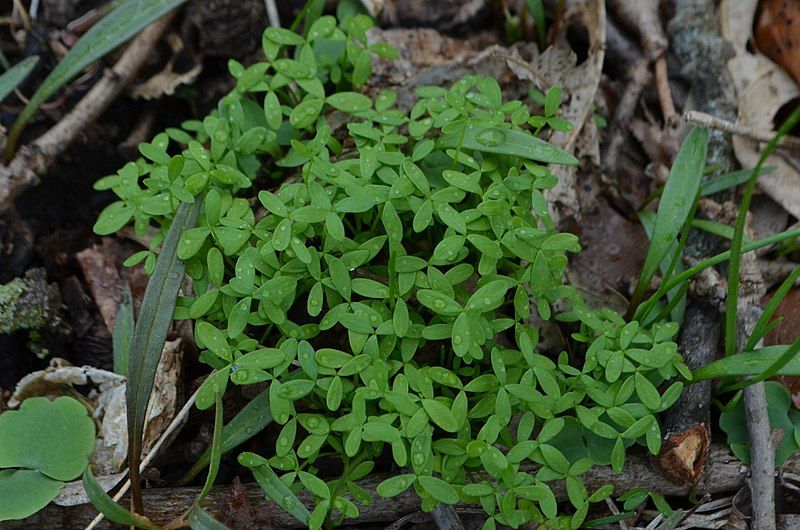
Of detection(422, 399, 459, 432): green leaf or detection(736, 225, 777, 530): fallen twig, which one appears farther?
detection(736, 225, 777, 530): fallen twig

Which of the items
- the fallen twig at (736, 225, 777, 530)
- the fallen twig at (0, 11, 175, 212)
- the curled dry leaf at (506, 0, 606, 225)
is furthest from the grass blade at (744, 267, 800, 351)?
the fallen twig at (0, 11, 175, 212)

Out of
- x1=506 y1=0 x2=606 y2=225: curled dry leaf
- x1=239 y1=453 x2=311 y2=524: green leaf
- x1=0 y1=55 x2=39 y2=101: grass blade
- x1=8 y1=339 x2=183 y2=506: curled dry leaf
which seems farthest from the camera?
x1=506 y1=0 x2=606 y2=225: curled dry leaf

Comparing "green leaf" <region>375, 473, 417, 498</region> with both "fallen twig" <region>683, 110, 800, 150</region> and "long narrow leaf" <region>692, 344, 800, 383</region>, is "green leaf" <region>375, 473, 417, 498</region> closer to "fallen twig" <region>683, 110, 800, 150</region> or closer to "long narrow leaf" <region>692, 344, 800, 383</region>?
"long narrow leaf" <region>692, 344, 800, 383</region>

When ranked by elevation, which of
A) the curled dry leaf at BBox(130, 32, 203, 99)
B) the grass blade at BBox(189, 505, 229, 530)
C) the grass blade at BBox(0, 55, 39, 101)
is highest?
the grass blade at BBox(0, 55, 39, 101)

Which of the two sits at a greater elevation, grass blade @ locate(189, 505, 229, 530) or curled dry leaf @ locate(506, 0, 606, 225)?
curled dry leaf @ locate(506, 0, 606, 225)

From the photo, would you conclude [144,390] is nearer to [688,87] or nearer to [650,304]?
[650,304]
